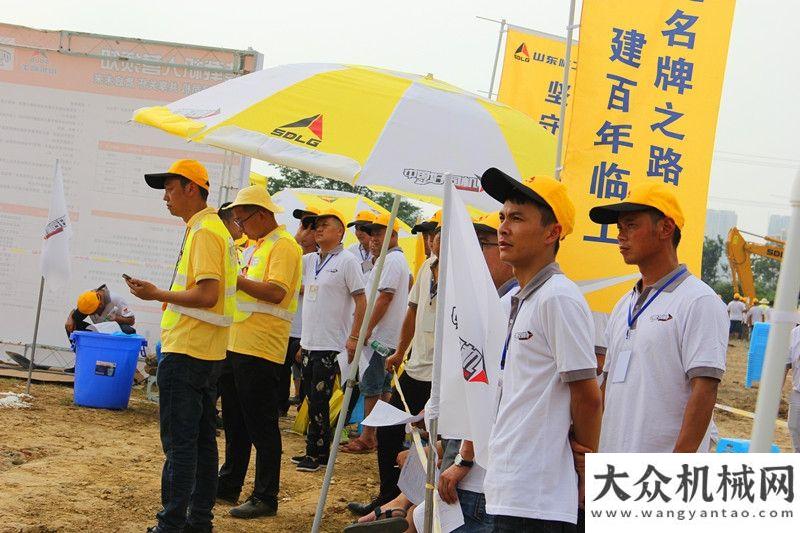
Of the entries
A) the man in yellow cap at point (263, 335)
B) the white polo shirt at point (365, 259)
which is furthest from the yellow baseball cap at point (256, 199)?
the white polo shirt at point (365, 259)

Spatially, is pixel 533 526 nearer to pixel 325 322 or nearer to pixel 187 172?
pixel 187 172

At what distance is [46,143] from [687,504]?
11.6m

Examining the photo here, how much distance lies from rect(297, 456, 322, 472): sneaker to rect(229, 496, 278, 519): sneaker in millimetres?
1592

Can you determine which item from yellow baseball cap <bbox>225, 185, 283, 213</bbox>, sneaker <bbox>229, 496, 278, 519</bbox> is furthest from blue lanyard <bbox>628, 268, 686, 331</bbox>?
sneaker <bbox>229, 496, 278, 519</bbox>

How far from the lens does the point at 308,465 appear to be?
27.2 feet

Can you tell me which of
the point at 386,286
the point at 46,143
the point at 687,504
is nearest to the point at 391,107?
the point at 687,504

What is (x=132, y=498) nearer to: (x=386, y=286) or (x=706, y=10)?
(x=386, y=286)

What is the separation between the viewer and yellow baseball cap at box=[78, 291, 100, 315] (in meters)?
11.3

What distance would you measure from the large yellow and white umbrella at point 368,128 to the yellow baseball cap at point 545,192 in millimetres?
860

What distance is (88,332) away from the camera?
Result: 10398mm

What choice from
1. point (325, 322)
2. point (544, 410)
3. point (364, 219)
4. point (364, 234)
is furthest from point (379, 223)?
point (544, 410)

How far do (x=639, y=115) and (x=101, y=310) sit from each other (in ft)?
25.7

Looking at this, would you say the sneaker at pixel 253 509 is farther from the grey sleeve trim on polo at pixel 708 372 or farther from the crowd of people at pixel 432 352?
the grey sleeve trim on polo at pixel 708 372

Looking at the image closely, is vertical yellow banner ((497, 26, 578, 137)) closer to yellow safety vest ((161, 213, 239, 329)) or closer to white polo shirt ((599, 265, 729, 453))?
yellow safety vest ((161, 213, 239, 329))
